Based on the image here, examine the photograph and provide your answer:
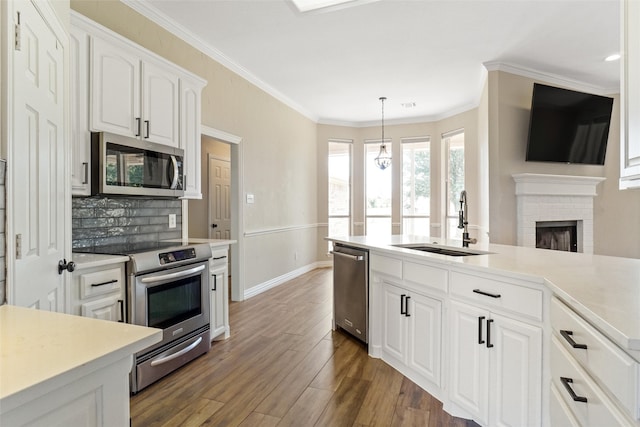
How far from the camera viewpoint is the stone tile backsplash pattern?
2.46 metres

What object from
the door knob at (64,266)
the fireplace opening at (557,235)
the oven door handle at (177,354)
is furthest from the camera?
the fireplace opening at (557,235)

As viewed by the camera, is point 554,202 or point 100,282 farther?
point 554,202

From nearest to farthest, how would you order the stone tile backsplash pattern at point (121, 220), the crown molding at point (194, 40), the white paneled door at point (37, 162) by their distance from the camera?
the white paneled door at point (37, 162) → the stone tile backsplash pattern at point (121, 220) → the crown molding at point (194, 40)

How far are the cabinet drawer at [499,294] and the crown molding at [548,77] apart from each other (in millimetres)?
3320

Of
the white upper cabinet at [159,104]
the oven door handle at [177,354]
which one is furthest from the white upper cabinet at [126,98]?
the oven door handle at [177,354]

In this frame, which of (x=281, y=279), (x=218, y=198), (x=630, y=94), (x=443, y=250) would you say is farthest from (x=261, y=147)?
(x=630, y=94)

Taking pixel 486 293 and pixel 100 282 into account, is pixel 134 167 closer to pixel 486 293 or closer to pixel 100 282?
pixel 100 282

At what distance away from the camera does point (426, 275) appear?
7.24 feet

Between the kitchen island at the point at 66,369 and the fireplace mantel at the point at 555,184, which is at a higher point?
the fireplace mantel at the point at 555,184

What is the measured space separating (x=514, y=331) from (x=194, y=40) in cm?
368

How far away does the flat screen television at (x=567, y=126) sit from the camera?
4.18 metres

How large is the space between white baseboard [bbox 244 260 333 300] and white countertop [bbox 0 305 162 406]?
3606mm

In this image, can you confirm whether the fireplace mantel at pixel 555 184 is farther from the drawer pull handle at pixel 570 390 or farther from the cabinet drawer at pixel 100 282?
the cabinet drawer at pixel 100 282

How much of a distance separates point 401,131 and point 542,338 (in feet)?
19.2
